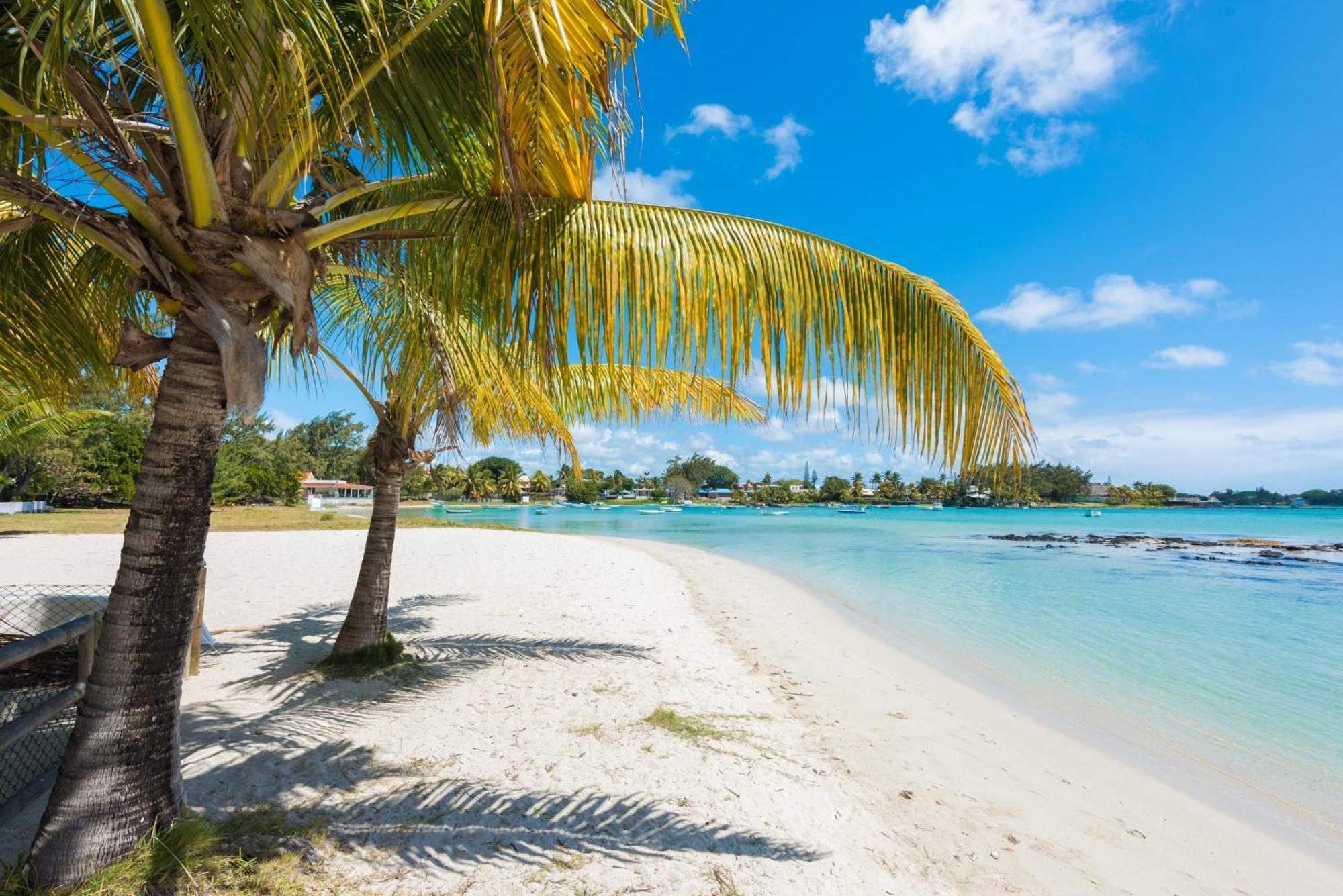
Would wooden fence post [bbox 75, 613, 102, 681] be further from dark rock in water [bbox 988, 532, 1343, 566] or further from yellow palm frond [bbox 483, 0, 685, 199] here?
dark rock in water [bbox 988, 532, 1343, 566]

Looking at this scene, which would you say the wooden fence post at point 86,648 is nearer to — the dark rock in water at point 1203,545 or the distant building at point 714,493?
the dark rock in water at point 1203,545

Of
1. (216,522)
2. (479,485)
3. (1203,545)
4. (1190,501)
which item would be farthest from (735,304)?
(1190,501)

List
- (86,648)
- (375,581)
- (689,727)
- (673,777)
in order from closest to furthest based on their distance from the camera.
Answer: (86,648) → (673,777) → (689,727) → (375,581)

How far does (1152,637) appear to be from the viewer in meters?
10.2

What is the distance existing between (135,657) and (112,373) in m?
2.92

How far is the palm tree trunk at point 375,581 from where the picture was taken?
17.3 ft

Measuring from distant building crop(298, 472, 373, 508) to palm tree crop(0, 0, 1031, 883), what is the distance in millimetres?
54577

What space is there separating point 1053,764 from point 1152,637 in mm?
7685

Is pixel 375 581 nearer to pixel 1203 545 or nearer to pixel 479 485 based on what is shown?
pixel 1203 545

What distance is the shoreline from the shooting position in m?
3.49

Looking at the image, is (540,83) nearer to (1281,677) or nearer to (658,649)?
(658,649)

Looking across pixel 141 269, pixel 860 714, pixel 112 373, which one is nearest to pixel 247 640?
pixel 112 373

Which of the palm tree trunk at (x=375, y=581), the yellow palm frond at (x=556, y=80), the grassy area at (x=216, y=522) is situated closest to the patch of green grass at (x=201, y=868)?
the palm tree trunk at (x=375, y=581)

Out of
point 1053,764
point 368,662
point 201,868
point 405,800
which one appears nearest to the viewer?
point 201,868
